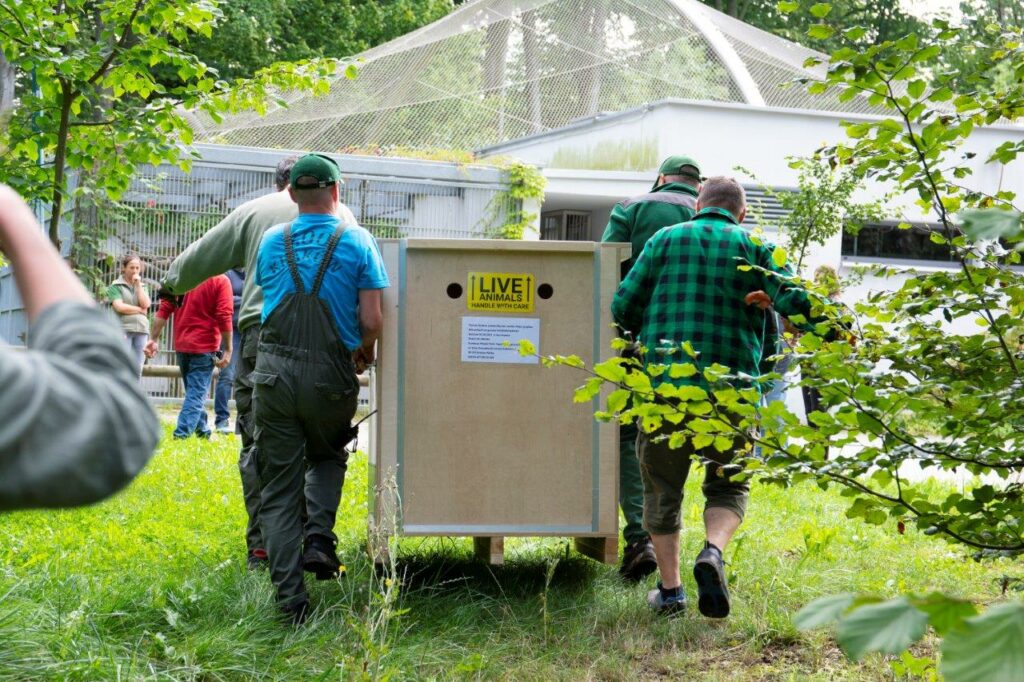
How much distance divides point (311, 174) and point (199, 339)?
6.55 metres

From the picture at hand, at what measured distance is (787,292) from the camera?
5.12 meters

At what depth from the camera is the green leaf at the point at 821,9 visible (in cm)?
296

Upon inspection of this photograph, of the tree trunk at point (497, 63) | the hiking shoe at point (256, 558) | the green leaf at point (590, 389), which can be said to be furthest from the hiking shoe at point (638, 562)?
the tree trunk at point (497, 63)

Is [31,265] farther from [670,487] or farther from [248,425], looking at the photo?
[248,425]

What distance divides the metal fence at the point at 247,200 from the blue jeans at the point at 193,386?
6181 mm

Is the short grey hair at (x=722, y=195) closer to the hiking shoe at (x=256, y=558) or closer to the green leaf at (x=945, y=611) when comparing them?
the hiking shoe at (x=256, y=558)

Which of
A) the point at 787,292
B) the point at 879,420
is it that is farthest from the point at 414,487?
the point at 879,420

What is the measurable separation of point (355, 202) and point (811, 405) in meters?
10.5

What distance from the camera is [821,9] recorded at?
3000 mm

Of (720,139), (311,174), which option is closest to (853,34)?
(311,174)

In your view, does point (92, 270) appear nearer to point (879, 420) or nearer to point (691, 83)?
point (691, 83)

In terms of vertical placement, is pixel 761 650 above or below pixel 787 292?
below

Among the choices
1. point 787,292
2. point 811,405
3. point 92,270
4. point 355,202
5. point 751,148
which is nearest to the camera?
point 787,292

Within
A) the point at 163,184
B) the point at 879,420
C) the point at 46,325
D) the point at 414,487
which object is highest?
the point at 163,184
